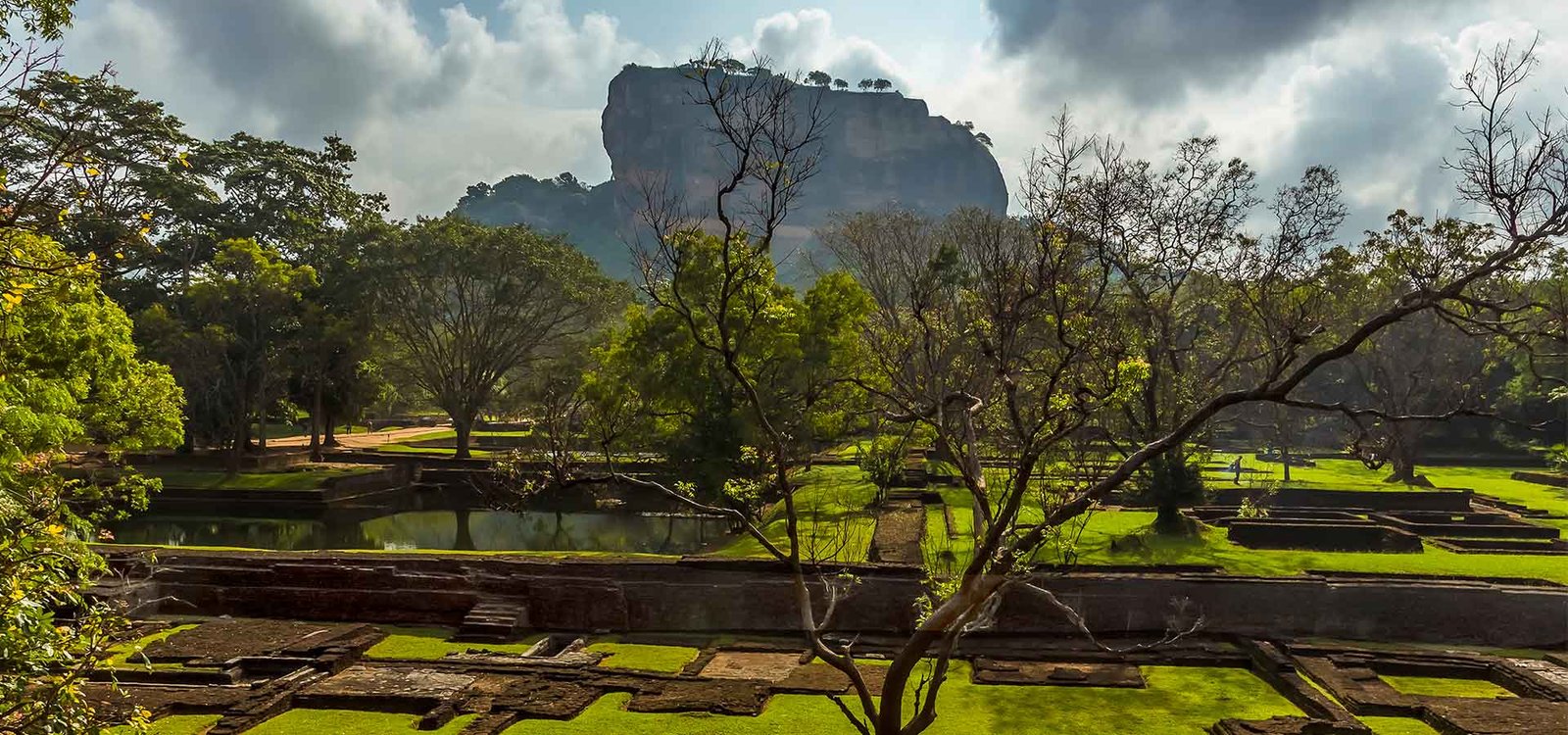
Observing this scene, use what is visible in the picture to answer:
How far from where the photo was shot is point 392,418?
214 feet

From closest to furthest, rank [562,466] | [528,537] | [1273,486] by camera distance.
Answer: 1. [562,466]
2. [1273,486]
3. [528,537]

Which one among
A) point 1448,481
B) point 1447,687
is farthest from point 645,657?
point 1448,481

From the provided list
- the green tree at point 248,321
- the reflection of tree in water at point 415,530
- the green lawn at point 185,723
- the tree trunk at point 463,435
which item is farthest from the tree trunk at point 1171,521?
the green tree at point 248,321

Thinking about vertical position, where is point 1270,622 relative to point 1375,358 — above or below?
below

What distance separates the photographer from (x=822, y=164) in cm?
17350

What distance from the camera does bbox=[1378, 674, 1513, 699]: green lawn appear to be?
37.9 ft

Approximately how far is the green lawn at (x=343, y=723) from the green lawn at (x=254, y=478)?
23127 mm

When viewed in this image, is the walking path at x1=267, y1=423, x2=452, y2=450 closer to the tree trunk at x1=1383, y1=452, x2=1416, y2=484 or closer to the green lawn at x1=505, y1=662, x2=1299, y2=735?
the green lawn at x1=505, y1=662, x2=1299, y2=735

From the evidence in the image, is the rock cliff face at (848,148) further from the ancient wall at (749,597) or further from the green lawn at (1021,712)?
the green lawn at (1021,712)

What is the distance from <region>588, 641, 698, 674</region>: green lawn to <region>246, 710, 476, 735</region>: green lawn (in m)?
2.68

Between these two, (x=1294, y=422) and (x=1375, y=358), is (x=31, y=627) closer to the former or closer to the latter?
(x=1375, y=358)

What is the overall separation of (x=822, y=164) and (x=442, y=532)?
152 m

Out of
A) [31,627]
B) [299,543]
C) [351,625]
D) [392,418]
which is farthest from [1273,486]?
[392,418]

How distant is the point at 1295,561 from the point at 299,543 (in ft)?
80.3
